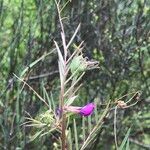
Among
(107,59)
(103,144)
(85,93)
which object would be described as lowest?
(103,144)

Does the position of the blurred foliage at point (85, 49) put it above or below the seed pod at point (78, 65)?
below

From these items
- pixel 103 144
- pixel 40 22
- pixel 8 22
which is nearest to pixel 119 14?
pixel 40 22

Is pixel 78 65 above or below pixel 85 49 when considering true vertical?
above

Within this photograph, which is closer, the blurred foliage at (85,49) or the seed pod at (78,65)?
the seed pod at (78,65)

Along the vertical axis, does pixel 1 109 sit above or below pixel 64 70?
below

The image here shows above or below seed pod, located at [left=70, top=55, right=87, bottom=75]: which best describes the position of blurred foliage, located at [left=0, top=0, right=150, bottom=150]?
below

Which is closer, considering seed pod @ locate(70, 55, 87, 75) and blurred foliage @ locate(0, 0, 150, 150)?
seed pod @ locate(70, 55, 87, 75)

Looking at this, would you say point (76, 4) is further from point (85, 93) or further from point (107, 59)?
point (85, 93)

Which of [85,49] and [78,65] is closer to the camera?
[78,65]
